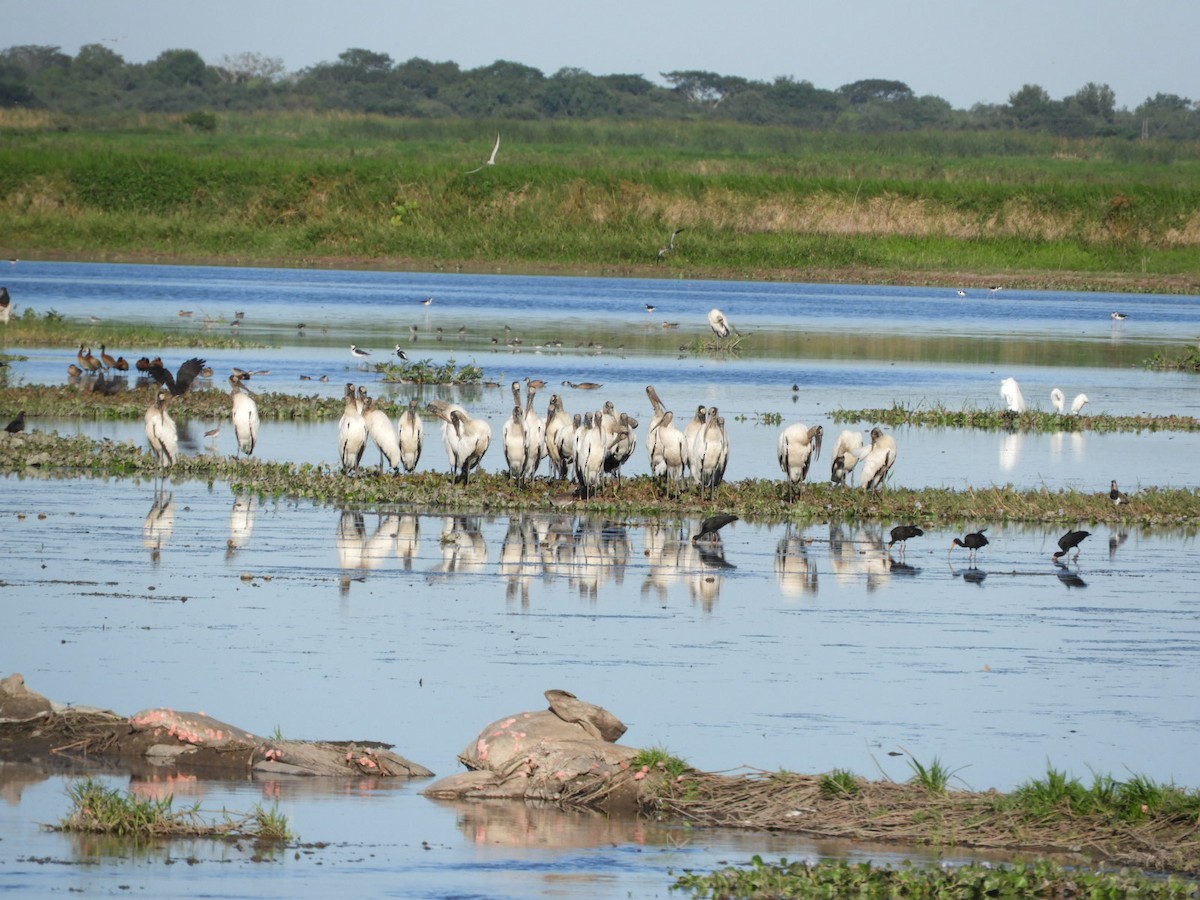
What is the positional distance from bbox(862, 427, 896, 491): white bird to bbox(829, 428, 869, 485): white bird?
0.31 meters

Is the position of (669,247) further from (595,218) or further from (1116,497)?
(1116,497)

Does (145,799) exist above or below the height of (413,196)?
below

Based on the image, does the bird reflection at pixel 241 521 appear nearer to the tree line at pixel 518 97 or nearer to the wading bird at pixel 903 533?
the wading bird at pixel 903 533

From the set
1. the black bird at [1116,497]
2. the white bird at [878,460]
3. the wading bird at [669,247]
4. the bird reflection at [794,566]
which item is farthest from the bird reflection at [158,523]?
the wading bird at [669,247]

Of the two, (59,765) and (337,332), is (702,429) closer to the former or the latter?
(59,765)

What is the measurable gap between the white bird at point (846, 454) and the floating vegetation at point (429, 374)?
32.3ft

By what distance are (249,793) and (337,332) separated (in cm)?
2891

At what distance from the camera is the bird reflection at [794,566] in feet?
47.6

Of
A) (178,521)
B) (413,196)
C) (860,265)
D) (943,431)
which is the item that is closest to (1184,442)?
(943,431)

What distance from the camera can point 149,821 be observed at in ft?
26.3

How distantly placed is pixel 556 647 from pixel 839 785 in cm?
369

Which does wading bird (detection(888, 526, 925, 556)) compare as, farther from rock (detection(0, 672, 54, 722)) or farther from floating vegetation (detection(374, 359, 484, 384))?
floating vegetation (detection(374, 359, 484, 384))

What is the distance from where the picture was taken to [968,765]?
388 inches

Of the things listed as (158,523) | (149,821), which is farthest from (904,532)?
(149,821)
